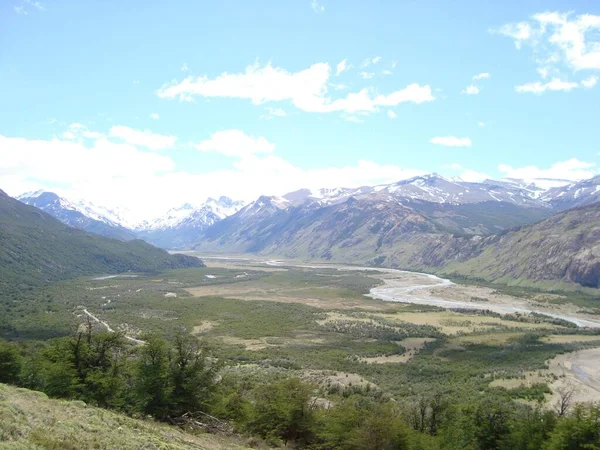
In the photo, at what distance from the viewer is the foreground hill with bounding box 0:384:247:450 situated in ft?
54.0

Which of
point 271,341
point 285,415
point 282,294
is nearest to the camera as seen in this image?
point 285,415

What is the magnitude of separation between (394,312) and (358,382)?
69.9 m

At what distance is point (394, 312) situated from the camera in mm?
126312

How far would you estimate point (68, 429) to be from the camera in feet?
61.5

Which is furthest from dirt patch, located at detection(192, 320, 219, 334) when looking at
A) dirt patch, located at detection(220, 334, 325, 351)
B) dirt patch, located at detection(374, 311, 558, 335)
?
dirt patch, located at detection(374, 311, 558, 335)

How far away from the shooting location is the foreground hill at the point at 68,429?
16469 millimetres

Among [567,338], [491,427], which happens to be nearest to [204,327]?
[491,427]

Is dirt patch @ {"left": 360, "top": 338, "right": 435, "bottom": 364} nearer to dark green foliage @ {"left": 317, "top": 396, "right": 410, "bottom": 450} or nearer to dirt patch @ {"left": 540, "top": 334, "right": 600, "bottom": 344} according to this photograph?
dirt patch @ {"left": 540, "top": 334, "right": 600, "bottom": 344}

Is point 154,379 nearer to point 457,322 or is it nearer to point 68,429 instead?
point 68,429

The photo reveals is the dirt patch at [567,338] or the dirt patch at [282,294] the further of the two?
the dirt patch at [282,294]

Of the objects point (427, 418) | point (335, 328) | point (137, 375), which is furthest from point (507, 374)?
point (137, 375)

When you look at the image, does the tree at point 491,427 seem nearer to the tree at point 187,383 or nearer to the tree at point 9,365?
the tree at point 187,383

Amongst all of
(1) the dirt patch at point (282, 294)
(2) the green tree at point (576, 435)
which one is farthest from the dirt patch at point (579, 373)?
(1) the dirt patch at point (282, 294)

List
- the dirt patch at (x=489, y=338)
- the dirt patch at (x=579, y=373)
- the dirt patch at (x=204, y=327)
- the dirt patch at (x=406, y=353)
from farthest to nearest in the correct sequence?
1. the dirt patch at (x=204, y=327)
2. the dirt patch at (x=489, y=338)
3. the dirt patch at (x=406, y=353)
4. the dirt patch at (x=579, y=373)
